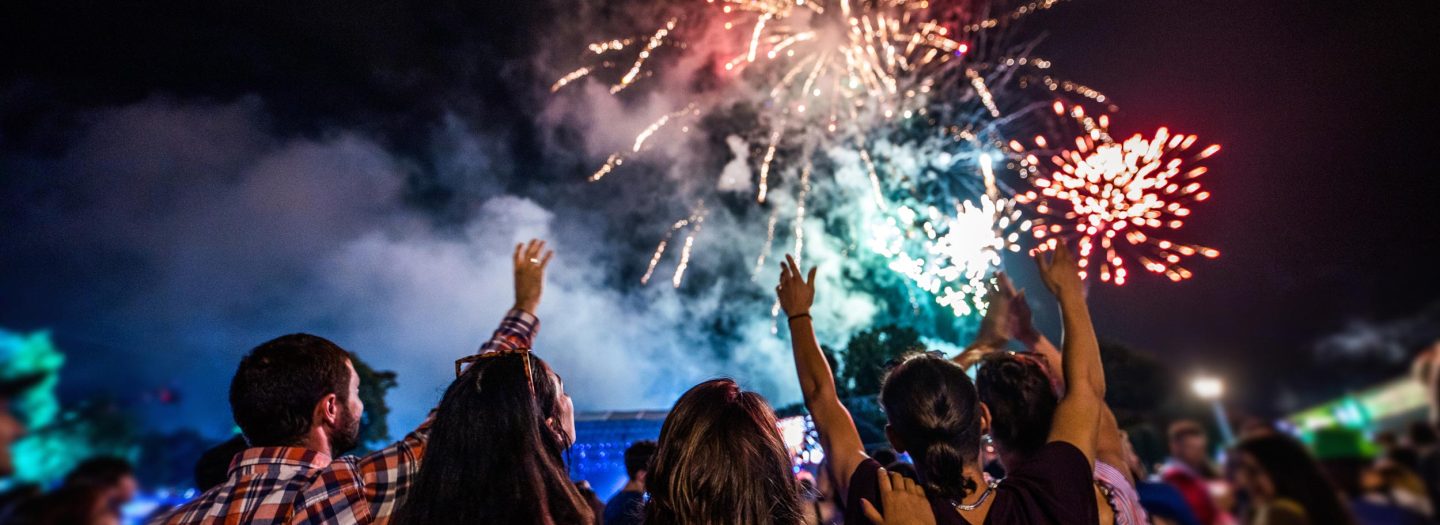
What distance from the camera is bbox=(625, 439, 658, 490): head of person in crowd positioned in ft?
15.5

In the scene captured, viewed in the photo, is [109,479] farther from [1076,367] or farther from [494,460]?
[1076,367]

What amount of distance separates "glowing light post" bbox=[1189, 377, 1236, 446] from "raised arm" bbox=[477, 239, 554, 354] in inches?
98.4

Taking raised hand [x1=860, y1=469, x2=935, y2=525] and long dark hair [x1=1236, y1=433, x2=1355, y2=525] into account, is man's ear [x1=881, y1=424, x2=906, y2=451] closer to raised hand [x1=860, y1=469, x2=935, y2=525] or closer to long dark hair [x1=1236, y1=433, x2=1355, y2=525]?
A: raised hand [x1=860, y1=469, x2=935, y2=525]

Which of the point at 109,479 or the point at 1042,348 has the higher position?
the point at 1042,348

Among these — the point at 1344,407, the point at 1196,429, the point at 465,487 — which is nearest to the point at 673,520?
the point at 465,487

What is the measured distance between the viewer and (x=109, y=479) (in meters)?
2.91

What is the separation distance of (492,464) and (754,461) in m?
0.75

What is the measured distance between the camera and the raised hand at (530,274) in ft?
11.0

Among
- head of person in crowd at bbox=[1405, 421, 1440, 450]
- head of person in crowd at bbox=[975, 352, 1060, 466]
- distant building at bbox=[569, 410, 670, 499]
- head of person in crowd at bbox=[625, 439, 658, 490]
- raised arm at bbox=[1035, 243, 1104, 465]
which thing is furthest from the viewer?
distant building at bbox=[569, 410, 670, 499]

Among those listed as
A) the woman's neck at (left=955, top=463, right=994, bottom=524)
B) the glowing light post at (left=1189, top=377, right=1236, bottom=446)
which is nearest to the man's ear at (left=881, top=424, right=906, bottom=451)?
the woman's neck at (left=955, top=463, right=994, bottom=524)

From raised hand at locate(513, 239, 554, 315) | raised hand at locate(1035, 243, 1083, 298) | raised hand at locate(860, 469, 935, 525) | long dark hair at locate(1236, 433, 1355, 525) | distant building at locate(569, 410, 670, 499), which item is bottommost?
long dark hair at locate(1236, 433, 1355, 525)

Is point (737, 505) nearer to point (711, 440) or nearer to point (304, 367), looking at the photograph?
point (711, 440)

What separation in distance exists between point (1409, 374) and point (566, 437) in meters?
2.25

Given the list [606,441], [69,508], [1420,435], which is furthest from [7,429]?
[606,441]
